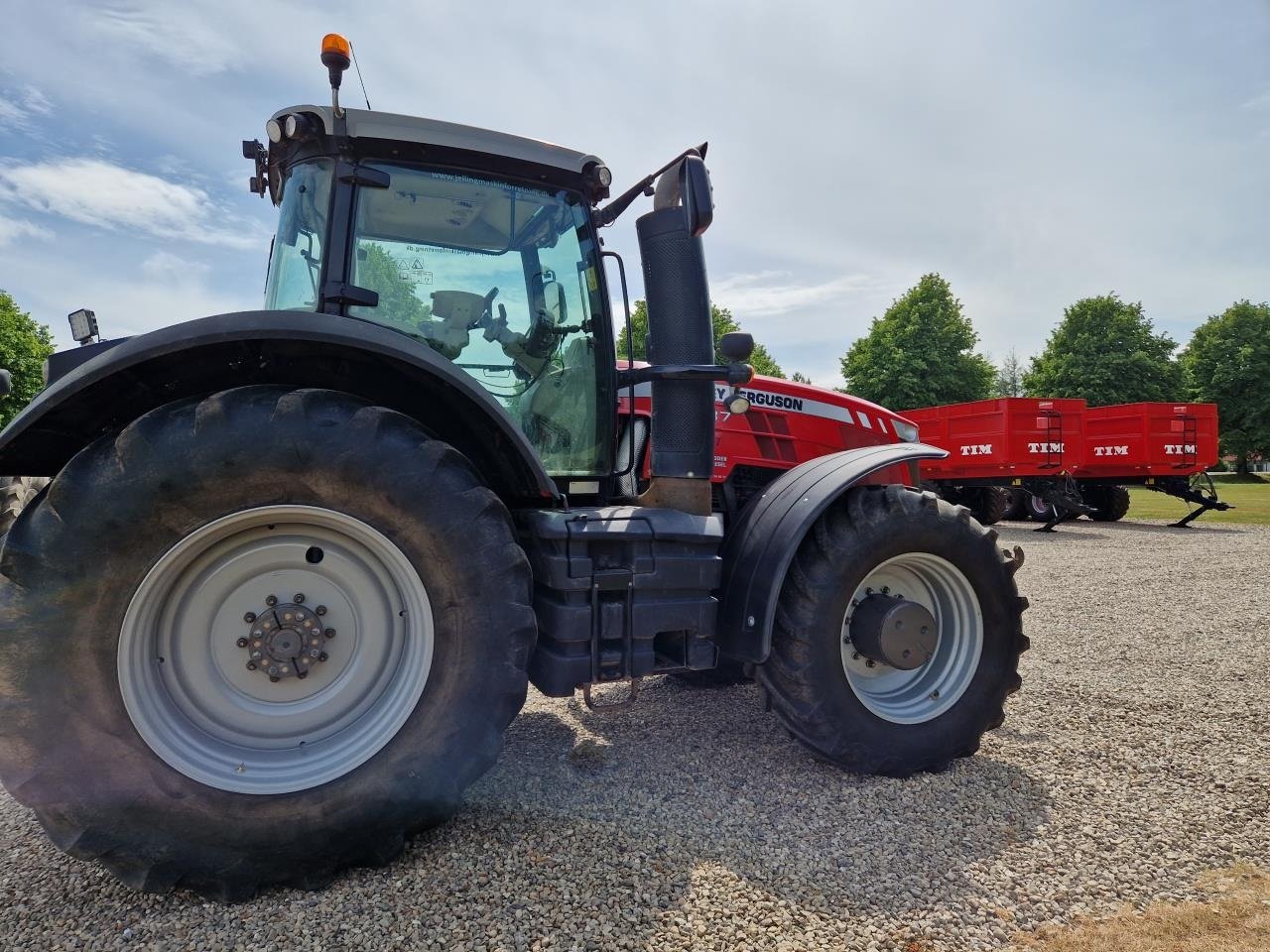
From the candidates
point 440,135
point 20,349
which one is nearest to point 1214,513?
point 440,135

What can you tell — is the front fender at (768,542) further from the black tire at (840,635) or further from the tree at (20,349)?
the tree at (20,349)

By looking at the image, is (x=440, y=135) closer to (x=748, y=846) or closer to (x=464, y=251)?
(x=464, y=251)

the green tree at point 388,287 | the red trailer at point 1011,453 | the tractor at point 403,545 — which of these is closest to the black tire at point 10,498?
the tractor at point 403,545

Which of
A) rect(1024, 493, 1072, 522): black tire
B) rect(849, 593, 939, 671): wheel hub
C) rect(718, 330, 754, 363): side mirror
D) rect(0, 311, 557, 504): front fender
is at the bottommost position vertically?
rect(1024, 493, 1072, 522): black tire

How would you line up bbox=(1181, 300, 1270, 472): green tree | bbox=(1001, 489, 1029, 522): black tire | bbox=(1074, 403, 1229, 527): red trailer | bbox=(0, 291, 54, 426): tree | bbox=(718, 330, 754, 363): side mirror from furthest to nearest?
bbox=(1181, 300, 1270, 472): green tree, bbox=(0, 291, 54, 426): tree, bbox=(1001, 489, 1029, 522): black tire, bbox=(1074, 403, 1229, 527): red trailer, bbox=(718, 330, 754, 363): side mirror

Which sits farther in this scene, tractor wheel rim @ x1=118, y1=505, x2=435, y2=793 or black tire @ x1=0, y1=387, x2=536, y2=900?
tractor wheel rim @ x1=118, y1=505, x2=435, y2=793

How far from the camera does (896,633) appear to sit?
3.01 metres

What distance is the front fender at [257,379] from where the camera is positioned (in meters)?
2.10

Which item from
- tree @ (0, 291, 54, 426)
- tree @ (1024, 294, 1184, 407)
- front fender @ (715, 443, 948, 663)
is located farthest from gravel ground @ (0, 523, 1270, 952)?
tree @ (1024, 294, 1184, 407)

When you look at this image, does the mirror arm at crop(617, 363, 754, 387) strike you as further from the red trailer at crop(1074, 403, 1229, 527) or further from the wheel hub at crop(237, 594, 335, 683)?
the red trailer at crop(1074, 403, 1229, 527)

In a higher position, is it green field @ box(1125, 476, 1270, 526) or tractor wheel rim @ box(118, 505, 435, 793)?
tractor wheel rim @ box(118, 505, 435, 793)

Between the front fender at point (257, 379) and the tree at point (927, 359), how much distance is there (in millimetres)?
31052

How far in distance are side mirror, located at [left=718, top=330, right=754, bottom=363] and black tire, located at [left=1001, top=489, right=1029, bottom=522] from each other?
14803 mm

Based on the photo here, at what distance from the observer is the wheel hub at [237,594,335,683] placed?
89.1 inches
